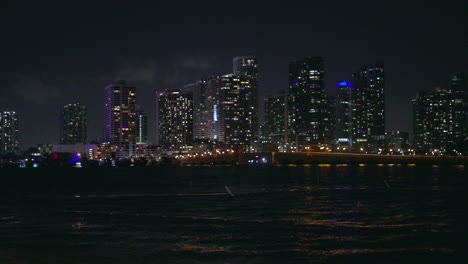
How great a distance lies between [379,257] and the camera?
68.6 ft

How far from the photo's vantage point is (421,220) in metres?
32.2

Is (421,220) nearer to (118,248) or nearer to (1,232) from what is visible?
(118,248)

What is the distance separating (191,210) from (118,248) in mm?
16315

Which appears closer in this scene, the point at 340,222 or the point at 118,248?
the point at 118,248

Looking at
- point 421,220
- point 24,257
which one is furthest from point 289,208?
point 24,257

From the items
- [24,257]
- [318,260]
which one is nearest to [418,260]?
[318,260]

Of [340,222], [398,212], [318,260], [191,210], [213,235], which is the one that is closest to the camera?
[318,260]

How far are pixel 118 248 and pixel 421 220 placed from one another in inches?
743

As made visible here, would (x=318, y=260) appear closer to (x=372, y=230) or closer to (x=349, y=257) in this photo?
(x=349, y=257)

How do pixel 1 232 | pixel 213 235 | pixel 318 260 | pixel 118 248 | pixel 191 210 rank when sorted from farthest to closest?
pixel 191 210
pixel 1 232
pixel 213 235
pixel 118 248
pixel 318 260

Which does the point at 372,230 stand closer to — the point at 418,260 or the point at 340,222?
the point at 340,222

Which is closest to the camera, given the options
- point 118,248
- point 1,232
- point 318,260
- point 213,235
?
point 318,260

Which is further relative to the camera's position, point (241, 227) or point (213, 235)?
point (241, 227)

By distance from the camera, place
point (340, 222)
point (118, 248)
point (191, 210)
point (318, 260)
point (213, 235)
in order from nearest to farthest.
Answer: point (318, 260) → point (118, 248) → point (213, 235) → point (340, 222) → point (191, 210)
